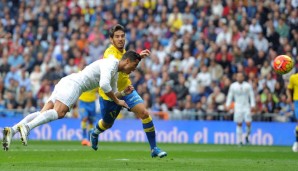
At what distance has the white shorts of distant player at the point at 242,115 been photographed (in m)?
28.0

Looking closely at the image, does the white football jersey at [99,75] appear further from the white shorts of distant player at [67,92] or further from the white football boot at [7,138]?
the white football boot at [7,138]

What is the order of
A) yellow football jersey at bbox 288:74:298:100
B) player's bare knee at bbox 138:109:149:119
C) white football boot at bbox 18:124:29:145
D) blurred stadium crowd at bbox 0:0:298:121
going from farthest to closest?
blurred stadium crowd at bbox 0:0:298:121
yellow football jersey at bbox 288:74:298:100
player's bare knee at bbox 138:109:149:119
white football boot at bbox 18:124:29:145

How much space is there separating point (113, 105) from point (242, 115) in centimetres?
1067

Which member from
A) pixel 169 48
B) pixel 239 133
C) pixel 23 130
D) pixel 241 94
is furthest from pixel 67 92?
pixel 169 48

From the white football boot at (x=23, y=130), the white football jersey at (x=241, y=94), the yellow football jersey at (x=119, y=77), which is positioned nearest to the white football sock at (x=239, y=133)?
the white football jersey at (x=241, y=94)

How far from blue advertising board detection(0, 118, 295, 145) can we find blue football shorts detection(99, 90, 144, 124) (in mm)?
11601

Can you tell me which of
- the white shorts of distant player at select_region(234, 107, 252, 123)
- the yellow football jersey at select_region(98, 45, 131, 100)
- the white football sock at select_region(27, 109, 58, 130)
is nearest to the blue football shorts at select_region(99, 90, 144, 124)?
the yellow football jersey at select_region(98, 45, 131, 100)

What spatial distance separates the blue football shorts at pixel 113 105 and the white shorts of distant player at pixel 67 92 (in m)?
1.89

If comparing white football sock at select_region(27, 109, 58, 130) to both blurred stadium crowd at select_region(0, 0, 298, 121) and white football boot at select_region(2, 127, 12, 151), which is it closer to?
white football boot at select_region(2, 127, 12, 151)

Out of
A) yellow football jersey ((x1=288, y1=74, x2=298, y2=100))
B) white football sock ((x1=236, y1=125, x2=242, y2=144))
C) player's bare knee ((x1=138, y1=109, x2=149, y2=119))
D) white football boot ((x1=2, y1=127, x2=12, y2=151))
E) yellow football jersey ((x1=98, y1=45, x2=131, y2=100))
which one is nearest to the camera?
white football boot ((x1=2, y1=127, x2=12, y2=151))

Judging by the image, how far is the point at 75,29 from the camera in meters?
34.8

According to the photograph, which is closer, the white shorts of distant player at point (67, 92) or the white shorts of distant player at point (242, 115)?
the white shorts of distant player at point (67, 92)

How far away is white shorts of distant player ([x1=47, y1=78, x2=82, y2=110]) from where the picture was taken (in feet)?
51.7

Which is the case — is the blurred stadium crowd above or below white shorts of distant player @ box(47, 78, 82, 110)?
above
